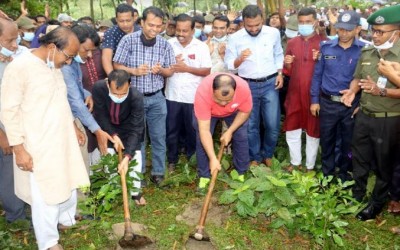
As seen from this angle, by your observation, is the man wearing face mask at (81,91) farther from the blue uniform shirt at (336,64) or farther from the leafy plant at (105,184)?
the blue uniform shirt at (336,64)

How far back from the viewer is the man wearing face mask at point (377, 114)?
365 centimetres

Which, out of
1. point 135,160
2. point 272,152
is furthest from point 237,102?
point 272,152

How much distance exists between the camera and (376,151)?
155 inches

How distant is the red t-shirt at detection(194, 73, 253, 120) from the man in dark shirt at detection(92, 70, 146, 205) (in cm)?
61

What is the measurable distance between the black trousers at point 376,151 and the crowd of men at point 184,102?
0.4 inches

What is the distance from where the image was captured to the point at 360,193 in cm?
424

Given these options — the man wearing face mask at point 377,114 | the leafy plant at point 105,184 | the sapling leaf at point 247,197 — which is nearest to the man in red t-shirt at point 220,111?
the sapling leaf at point 247,197

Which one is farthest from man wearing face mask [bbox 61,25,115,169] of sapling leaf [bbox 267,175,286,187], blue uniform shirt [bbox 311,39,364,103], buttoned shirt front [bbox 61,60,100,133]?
blue uniform shirt [bbox 311,39,364,103]

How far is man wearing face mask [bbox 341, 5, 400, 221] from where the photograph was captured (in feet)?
12.0

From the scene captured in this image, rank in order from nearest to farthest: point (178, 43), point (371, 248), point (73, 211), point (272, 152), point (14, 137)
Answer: point (14, 137) → point (371, 248) → point (73, 211) → point (178, 43) → point (272, 152)

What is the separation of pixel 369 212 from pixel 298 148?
4.40 feet

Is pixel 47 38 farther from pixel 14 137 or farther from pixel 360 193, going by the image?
pixel 360 193

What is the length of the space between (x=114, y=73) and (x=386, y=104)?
8.76 ft

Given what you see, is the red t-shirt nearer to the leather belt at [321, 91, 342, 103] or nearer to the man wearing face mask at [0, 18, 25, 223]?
the leather belt at [321, 91, 342, 103]
